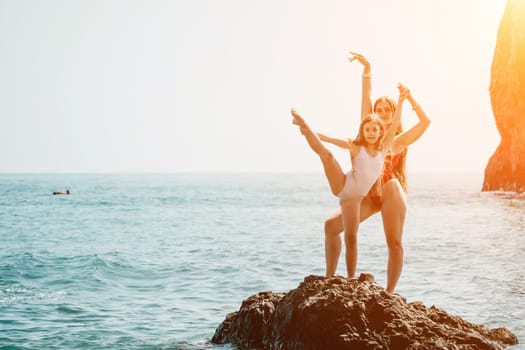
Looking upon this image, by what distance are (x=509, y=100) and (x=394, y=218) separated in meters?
66.5

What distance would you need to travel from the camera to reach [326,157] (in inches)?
299

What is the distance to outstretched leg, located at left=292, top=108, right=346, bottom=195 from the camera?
7.50 metres

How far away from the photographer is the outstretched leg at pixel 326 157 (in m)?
7.50

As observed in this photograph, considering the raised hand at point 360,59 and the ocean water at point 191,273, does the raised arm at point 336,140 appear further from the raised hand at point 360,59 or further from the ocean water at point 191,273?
the ocean water at point 191,273

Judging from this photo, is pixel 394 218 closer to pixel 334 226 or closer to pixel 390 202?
pixel 390 202

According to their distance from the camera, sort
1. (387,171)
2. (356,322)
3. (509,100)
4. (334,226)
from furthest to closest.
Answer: (509,100), (387,171), (334,226), (356,322)

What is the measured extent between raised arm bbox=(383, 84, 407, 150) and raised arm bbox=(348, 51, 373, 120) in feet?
1.96

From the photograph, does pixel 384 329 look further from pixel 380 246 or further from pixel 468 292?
pixel 380 246

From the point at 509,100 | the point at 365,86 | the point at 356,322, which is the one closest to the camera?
the point at 356,322

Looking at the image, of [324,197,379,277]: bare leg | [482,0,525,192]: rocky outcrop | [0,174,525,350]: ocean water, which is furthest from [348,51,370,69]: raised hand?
[482,0,525,192]: rocky outcrop

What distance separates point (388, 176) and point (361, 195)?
609 mm

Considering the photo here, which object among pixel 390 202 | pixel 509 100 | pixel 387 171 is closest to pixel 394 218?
pixel 390 202

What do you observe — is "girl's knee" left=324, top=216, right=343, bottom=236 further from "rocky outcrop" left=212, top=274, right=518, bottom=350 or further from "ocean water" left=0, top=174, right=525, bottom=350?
"ocean water" left=0, top=174, right=525, bottom=350

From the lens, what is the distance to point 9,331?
12547mm
